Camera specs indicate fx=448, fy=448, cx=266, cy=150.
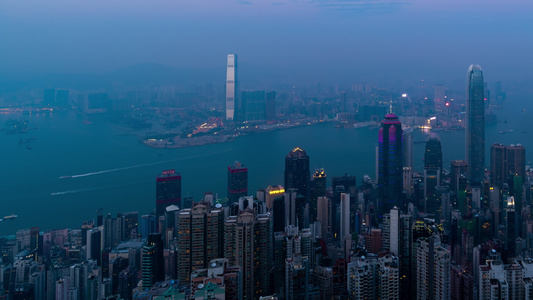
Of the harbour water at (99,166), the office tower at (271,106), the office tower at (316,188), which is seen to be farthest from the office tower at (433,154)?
the office tower at (271,106)

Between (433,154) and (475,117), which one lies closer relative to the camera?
(433,154)

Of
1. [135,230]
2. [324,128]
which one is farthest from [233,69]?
[135,230]

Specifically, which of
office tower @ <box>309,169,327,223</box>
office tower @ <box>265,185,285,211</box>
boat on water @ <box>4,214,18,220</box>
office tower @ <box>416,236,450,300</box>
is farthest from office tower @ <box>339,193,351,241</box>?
boat on water @ <box>4,214,18,220</box>

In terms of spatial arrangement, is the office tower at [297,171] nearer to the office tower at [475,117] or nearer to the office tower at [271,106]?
the office tower at [271,106]

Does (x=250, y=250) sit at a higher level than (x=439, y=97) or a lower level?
lower

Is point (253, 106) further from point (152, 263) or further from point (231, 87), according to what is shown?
point (152, 263)

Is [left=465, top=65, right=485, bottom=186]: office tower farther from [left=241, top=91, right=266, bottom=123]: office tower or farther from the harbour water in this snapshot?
[left=241, top=91, right=266, bottom=123]: office tower

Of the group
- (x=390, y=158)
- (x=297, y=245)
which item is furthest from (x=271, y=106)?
(x=297, y=245)
